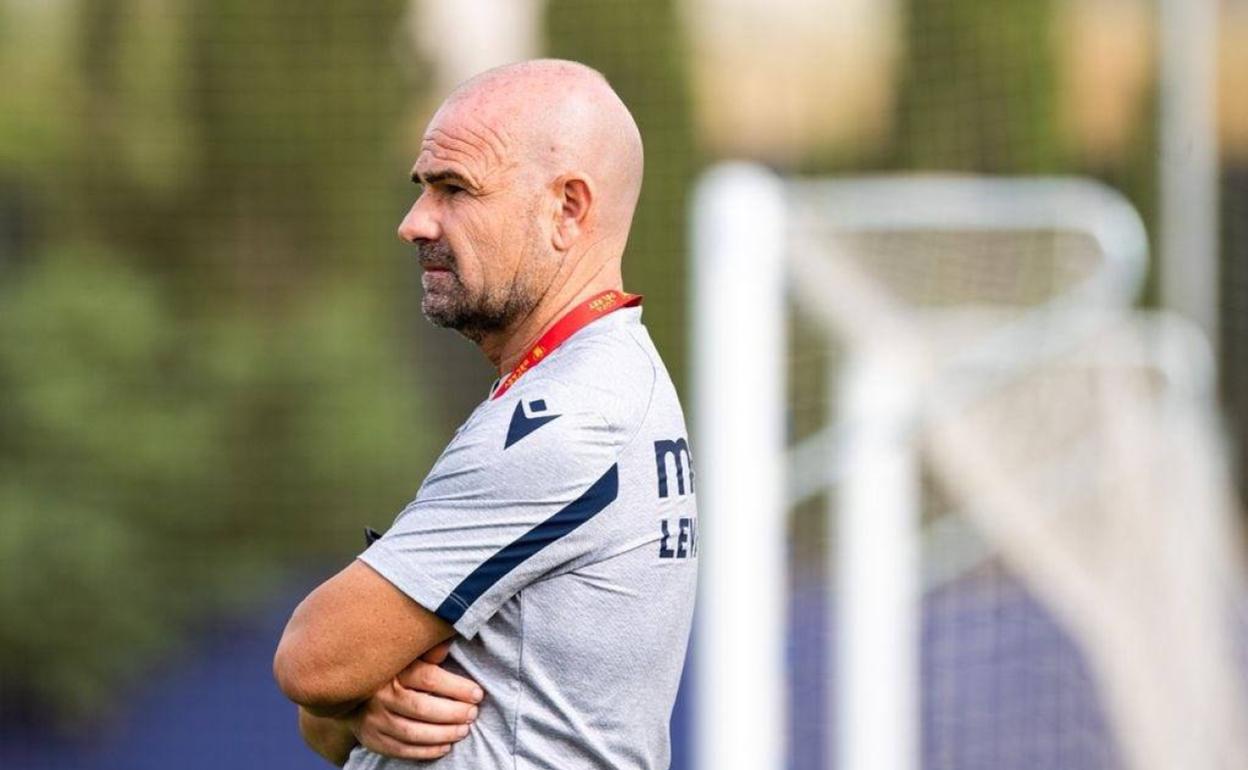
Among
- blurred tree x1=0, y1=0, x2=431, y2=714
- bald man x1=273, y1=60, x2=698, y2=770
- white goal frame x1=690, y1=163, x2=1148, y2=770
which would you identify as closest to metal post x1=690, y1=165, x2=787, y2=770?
white goal frame x1=690, y1=163, x2=1148, y2=770

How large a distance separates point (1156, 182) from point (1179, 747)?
7.79m

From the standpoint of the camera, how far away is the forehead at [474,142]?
2070 mm

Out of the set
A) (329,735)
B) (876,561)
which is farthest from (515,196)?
(876,561)

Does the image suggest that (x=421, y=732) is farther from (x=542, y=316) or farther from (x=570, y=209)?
(x=570, y=209)

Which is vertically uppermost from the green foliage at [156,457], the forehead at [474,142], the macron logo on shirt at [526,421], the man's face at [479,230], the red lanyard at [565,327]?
the forehead at [474,142]

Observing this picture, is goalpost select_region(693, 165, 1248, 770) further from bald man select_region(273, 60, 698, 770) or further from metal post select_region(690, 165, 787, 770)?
bald man select_region(273, 60, 698, 770)

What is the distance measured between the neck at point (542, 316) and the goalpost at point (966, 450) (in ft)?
6.43

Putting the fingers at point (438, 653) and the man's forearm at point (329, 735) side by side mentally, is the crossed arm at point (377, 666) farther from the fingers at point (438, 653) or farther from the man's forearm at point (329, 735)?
the man's forearm at point (329, 735)

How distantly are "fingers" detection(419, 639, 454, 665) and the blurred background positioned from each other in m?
8.69

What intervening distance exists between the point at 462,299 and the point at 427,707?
1.46 ft

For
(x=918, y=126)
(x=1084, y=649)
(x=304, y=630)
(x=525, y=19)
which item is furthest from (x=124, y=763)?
(x=304, y=630)

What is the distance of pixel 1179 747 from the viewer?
202 inches

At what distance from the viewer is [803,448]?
6191mm

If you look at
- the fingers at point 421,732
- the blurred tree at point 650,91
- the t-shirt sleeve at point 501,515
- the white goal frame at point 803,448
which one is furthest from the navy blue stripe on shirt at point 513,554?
the blurred tree at point 650,91
